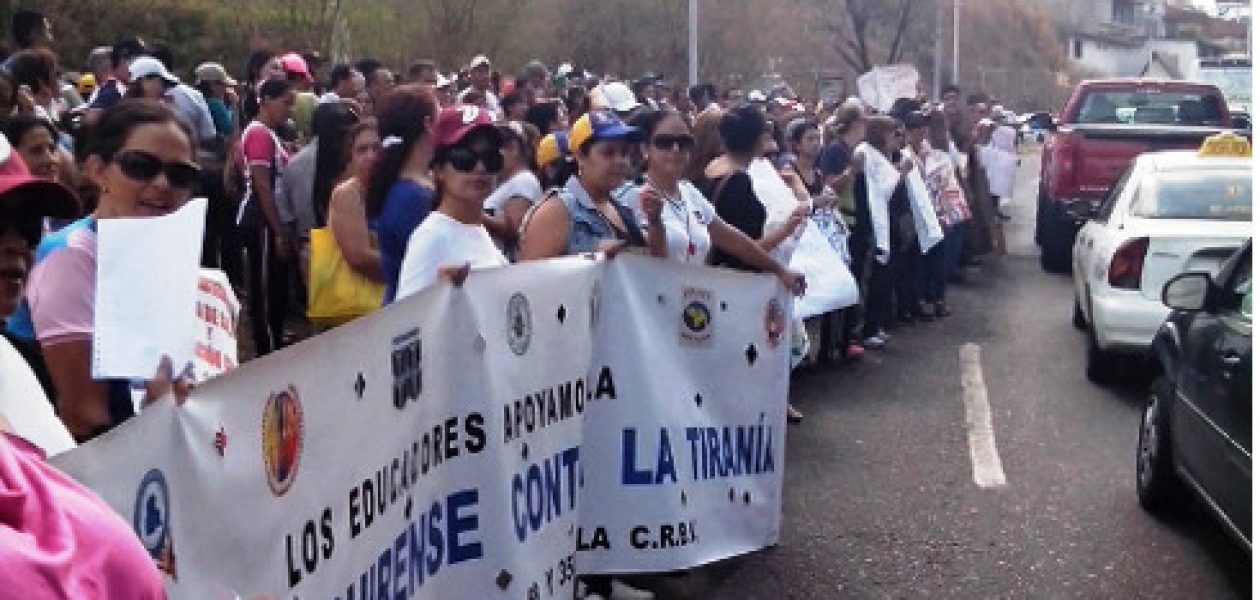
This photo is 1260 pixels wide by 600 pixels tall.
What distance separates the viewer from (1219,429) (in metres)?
5.80

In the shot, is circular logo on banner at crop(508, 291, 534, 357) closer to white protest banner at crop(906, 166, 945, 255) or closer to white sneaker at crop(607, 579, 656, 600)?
white sneaker at crop(607, 579, 656, 600)

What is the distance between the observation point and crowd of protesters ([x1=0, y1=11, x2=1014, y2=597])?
3473mm

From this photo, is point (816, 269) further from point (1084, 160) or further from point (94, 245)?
point (1084, 160)

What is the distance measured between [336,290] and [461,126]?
36.8 inches

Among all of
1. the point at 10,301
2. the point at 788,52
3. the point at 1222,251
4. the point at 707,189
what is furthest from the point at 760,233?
the point at 788,52

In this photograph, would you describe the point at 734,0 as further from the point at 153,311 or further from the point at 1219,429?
the point at 153,311

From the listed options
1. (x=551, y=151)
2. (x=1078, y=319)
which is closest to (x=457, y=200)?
(x=551, y=151)

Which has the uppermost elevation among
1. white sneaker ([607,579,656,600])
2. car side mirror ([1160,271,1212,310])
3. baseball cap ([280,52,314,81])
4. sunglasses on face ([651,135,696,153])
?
baseball cap ([280,52,314,81])

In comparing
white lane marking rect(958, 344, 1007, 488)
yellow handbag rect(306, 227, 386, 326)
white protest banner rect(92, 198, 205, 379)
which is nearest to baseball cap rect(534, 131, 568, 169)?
white lane marking rect(958, 344, 1007, 488)

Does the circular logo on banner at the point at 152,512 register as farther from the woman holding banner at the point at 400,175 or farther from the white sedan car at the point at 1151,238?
the white sedan car at the point at 1151,238

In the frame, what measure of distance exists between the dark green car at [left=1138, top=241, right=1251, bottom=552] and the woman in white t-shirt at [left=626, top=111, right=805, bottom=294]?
5.20 ft

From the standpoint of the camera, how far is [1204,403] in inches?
240

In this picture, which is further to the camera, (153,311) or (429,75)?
(429,75)

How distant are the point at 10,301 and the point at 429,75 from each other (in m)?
9.93
